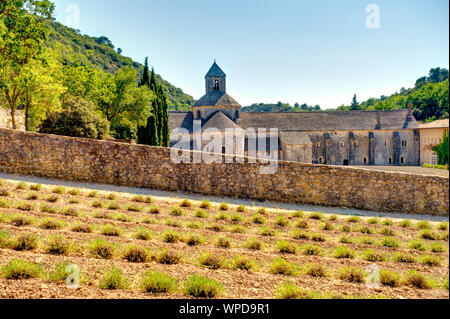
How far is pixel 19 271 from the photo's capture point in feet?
19.4

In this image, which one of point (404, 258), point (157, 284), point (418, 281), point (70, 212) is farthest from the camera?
point (70, 212)

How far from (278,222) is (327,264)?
5193 millimetres

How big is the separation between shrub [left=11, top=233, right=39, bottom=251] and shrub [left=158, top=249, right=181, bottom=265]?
8.90 ft

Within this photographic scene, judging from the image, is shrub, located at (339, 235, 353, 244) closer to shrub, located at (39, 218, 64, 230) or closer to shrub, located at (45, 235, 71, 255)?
shrub, located at (45, 235, 71, 255)

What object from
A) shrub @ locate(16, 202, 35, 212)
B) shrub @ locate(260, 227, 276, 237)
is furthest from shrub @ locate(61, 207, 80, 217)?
shrub @ locate(260, 227, 276, 237)

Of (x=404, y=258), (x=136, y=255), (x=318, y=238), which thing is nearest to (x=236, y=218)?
(x=318, y=238)

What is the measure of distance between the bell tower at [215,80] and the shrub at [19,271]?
52355mm

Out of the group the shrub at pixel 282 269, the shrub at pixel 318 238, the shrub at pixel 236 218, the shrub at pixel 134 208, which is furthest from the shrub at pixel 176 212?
the shrub at pixel 282 269

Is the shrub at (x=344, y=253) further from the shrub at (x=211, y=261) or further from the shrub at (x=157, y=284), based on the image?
the shrub at (x=157, y=284)

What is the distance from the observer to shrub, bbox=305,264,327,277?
7.32 metres

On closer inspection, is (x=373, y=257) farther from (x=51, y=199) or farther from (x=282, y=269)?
(x=51, y=199)

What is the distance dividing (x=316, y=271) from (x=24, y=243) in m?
6.23
